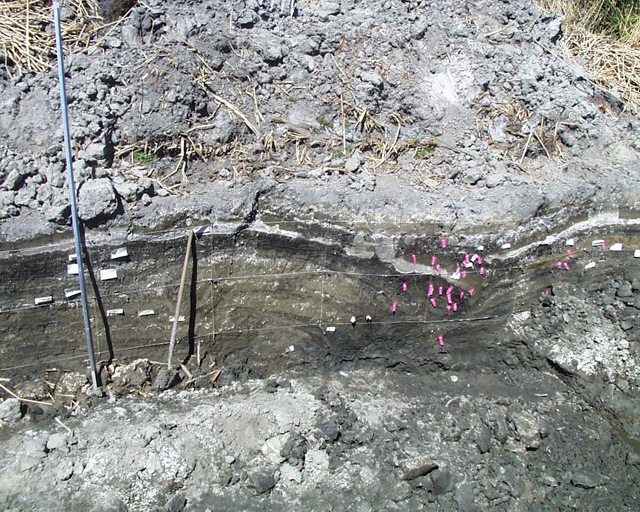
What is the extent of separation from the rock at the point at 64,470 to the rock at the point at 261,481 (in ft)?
3.99

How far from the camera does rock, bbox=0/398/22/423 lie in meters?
3.79

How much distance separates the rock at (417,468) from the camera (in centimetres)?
372

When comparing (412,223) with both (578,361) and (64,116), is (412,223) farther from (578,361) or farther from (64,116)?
(64,116)

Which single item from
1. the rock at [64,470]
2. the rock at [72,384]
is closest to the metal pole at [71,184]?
the rock at [72,384]

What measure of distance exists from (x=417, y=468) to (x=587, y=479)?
50.4 inches

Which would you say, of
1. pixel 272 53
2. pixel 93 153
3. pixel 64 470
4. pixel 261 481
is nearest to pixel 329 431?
pixel 261 481

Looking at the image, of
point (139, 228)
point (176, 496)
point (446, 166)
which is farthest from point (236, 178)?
point (176, 496)

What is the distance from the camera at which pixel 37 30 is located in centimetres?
468

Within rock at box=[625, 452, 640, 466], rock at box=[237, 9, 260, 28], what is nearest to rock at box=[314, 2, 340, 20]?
rock at box=[237, 9, 260, 28]

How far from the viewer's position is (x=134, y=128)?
440cm

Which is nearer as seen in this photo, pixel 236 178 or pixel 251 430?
pixel 251 430

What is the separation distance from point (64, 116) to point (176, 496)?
110 inches

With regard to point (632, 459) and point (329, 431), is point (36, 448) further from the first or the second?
point (632, 459)

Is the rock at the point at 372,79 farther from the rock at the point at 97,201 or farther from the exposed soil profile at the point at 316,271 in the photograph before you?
the rock at the point at 97,201
